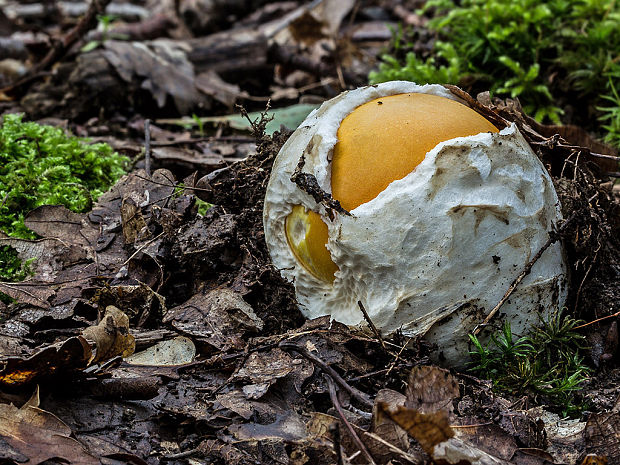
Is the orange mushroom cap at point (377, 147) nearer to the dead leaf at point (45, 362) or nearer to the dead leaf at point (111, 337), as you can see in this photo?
the dead leaf at point (111, 337)

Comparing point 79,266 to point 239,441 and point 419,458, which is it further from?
point 419,458

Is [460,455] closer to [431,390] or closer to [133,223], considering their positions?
[431,390]

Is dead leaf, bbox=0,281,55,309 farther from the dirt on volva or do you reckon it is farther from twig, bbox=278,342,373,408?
twig, bbox=278,342,373,408

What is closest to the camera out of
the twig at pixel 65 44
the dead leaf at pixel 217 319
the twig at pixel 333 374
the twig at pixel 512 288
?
the twig at pixel 333 374

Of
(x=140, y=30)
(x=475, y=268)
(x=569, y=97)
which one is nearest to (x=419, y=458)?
(x=475, y=268)

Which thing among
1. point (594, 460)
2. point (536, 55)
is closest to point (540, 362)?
point (594, 460)

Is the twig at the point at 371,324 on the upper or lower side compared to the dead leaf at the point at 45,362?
lower

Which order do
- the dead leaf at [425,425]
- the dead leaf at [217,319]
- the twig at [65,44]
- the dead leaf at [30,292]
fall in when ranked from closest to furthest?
1. the dead leaf at [425,425]
2. the dead leaf at [217,319]
3. the dead leaf at [30,292]
4. the twig at [65,44]

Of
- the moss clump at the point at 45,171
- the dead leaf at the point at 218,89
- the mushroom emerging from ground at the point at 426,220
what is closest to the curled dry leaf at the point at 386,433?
the mushroom emerging from ground at the point at 426,220
